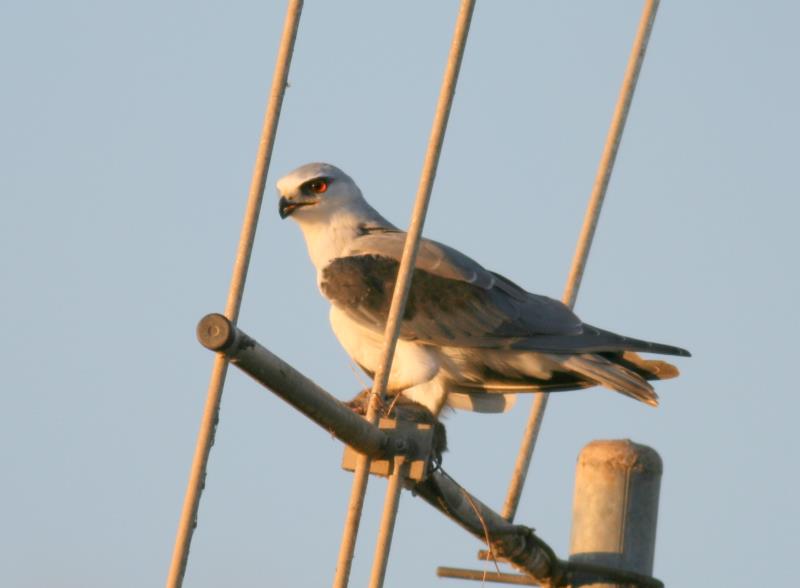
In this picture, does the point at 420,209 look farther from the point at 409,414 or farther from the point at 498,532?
the point at 498,532

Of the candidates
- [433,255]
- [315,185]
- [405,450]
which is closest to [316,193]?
[315,185]

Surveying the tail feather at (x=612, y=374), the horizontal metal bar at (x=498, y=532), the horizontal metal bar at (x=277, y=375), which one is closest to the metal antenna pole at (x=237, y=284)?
the horizontal metal bar at (x=277, y=375)

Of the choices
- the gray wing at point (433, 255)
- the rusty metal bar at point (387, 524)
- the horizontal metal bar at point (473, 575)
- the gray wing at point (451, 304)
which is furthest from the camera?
the gray wing at point (433, 255)

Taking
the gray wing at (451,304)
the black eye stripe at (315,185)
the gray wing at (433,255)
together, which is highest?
the black eye stripe at (315,185)

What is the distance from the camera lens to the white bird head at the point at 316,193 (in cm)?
1140

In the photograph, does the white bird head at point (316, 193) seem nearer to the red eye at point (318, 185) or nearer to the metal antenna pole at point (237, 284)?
the red eye at point (318, 185)

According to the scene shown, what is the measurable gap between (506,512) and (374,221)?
3444 millimetres

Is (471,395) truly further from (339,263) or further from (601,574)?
(601,574)

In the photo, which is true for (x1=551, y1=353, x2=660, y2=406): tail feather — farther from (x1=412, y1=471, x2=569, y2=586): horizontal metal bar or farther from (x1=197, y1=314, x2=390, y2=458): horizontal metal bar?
(x1=197, y1=314, x2=390, y2=458): horizontal metal bar

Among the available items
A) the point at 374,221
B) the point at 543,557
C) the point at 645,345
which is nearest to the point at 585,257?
the point at 645,345

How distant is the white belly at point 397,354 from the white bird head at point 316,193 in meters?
1.10

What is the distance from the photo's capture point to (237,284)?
240 inches

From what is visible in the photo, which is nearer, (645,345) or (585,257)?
(585,257)

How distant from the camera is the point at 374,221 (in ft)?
37.7
